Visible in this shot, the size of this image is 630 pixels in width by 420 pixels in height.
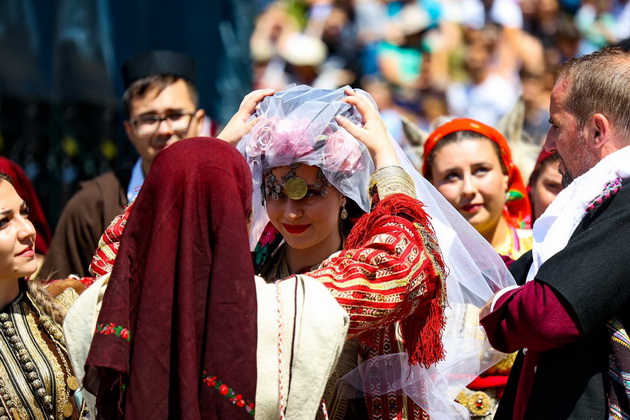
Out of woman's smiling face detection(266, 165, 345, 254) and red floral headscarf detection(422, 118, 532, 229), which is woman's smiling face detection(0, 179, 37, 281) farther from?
red floral headscarf detection(422, 118, 532, 229)

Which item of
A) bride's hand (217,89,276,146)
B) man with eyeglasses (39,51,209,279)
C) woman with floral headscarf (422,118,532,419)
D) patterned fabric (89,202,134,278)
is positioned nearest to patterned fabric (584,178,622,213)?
bride's hand (217,89,276,146)

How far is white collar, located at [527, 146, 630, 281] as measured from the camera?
2.72 metres

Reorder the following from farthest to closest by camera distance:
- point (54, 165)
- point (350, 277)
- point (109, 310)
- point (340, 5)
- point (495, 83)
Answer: point (340, 5)
point (495, 83)
point (54, 165)
point (350, 277)
point (109, 310)

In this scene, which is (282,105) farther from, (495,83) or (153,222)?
(495,83)

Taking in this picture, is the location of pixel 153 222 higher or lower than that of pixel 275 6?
lower

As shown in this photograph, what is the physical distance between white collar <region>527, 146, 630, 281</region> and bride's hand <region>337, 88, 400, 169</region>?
0.50m

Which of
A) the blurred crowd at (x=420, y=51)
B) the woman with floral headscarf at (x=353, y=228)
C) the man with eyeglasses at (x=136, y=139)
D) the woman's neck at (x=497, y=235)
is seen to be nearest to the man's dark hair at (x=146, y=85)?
the man with eyeglasses at (x=136, y=139)

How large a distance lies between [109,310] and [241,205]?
411 mm

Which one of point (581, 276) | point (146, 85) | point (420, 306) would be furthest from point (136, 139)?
point (581, 276)

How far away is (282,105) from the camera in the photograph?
3.11m

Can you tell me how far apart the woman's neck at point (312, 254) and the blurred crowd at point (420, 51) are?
15.1 ft

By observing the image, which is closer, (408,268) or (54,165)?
(408,268)

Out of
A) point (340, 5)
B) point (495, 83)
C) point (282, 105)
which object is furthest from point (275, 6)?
point (282, 105)

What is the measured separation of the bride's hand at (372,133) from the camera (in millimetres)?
2932
